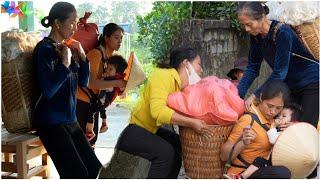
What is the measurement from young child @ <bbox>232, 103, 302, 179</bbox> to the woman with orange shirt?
1cm

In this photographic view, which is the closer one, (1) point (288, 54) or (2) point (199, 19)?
(1) point (288, 54)

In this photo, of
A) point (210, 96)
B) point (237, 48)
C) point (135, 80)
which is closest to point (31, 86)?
point (135, 80)

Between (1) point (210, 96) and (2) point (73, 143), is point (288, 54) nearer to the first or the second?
(1) point (210, 96)

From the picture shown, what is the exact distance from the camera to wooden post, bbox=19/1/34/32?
439cm

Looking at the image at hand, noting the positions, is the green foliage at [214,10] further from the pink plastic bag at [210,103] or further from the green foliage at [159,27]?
the pink plastic bag at [210,103]

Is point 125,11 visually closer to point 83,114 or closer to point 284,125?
point 83,114

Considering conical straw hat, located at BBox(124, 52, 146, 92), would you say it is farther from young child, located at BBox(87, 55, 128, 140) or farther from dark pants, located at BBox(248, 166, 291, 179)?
dark pants, located at BBox(248, 166, 291, 179)

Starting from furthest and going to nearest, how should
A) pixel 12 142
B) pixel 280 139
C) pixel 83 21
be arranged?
1. pixel 83 21
2. pixel 12 142
3. pixel 280 139

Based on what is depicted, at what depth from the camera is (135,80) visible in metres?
4.22

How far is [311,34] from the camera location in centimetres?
342

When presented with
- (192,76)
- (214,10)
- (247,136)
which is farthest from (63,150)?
(214,10)

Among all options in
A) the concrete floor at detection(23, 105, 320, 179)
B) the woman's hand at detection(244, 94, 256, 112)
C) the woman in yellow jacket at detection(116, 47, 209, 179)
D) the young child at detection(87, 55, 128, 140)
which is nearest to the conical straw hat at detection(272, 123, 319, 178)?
the woman's hand at detection(244, 94, 256, 112)

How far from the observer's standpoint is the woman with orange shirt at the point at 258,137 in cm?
303

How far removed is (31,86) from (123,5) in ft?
3.82
